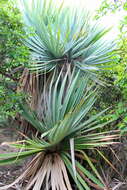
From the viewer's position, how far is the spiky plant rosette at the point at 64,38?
361 centimetres

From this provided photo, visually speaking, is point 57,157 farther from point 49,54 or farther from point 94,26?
point 94,26

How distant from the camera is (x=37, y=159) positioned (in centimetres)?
288

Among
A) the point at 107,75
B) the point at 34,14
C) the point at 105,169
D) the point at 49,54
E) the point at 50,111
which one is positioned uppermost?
the point at 34,14

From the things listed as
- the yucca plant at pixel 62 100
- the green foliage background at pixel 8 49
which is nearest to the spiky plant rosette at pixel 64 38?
the yucca plant at pixel 62 100

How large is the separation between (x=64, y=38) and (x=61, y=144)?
5.85 feet

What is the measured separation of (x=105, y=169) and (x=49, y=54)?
1954 mm

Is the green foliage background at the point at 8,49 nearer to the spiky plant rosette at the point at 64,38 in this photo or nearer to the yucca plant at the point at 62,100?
the yucca plant at the point at 62,100

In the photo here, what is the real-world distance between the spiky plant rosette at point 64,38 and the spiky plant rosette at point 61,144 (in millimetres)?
489

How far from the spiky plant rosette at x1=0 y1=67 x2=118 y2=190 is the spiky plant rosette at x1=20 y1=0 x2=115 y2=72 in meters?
0.49

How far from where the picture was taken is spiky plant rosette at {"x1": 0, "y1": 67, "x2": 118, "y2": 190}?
8.61 feet

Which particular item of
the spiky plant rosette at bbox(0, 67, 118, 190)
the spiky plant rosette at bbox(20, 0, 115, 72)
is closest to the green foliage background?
the spiky plant rosette at bbox(0, 67, 118, 190)

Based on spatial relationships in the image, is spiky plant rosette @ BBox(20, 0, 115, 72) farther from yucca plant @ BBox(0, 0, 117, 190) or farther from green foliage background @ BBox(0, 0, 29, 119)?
green foliage background @ BBox(0, 0, 29, 119)

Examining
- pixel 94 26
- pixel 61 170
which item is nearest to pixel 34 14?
pixel 94 26

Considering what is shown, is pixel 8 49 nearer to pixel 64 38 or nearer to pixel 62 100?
pixel 62 100
